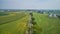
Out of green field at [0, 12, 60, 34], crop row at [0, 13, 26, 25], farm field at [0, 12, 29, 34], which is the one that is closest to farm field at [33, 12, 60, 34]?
green field at [0, 12, 60, 34]

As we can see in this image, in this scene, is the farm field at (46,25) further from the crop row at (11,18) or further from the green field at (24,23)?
the crop row at (11,18)

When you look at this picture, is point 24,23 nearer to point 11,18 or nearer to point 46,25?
point 11,18

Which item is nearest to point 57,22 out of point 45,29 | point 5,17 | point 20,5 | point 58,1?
point 45,29

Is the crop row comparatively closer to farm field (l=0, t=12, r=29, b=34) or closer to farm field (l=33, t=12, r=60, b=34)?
farm field (l=0, t=12, r=29, b=34)

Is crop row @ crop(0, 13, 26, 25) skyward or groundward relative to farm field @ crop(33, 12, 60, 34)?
→ skyward

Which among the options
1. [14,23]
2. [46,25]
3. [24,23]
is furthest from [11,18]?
[46,25]

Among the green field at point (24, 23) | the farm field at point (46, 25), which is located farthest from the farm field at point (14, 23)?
the farm field at point (46, 25)
